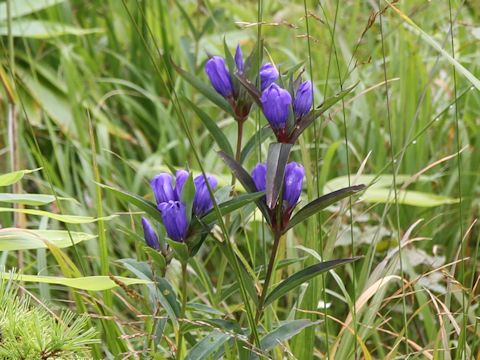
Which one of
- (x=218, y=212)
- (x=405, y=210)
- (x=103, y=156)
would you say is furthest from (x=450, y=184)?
(x=218, y=212)

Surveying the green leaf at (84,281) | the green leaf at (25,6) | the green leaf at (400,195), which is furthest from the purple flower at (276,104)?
the green leaf at (25,6)

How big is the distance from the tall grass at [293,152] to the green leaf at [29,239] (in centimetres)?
9

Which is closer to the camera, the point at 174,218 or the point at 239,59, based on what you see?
the point at 174,218

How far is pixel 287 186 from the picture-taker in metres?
0.97

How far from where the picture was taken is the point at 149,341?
1.16m

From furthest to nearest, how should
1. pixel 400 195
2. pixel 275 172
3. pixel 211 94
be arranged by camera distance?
1. pixel 400 195
2. pixel 211 94
3. pixel 275 172

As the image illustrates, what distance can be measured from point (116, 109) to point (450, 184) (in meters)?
0.97

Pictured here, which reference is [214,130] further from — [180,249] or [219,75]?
[180,249]

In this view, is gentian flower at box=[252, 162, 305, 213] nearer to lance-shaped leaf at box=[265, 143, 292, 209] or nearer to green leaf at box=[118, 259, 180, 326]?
lance-shaped leaf at box=[265, 143, 292, 209]

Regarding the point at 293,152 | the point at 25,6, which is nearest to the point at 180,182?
the point at 293,152

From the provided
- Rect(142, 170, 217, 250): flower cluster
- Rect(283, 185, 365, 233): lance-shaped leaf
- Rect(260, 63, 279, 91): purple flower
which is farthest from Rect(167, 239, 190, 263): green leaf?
Rect(260, 63, 279, 91): purple flower

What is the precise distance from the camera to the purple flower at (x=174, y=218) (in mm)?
964

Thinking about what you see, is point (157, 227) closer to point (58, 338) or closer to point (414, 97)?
point (58, 338)

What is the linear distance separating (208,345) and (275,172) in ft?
0.79
